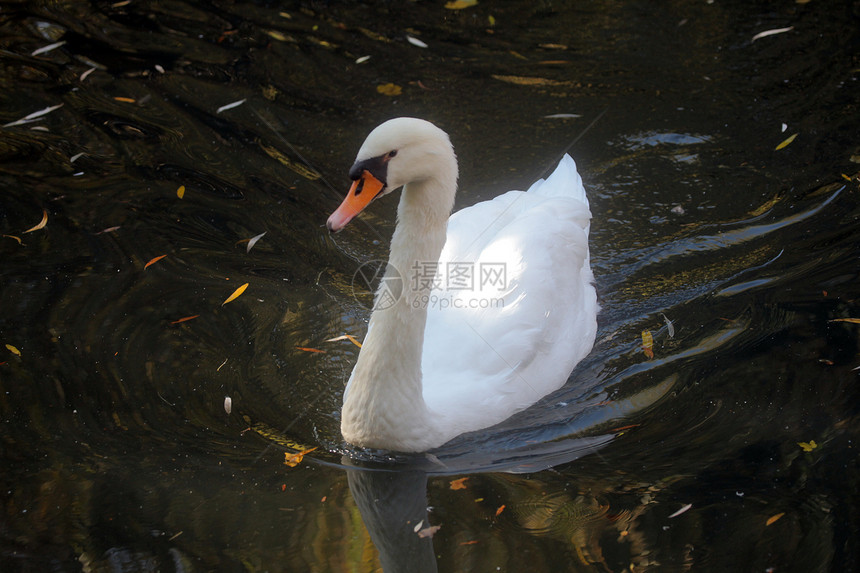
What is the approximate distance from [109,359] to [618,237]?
154 inches

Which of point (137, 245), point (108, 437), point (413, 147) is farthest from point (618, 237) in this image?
point (108, 437)

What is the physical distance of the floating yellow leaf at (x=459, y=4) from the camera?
31.6 ft

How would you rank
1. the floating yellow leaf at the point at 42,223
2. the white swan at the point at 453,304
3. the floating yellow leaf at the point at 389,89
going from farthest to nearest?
the floating yellow leaf at the point at 389,89
the floating yellow leaf at the point at 42,223
the white swan at the point at 453,304

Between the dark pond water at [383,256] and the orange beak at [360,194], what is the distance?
4.62 feet

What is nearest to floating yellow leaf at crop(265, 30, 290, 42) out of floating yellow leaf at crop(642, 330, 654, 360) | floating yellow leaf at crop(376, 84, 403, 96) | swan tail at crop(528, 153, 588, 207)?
floating yellow leaf at crop(376, 84, 403, 96)

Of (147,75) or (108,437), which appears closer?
(108,437)

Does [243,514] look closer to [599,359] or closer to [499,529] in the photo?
[499,529]

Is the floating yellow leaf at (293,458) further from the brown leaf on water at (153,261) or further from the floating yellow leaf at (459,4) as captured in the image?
the floating yellow leaf at (459,4)

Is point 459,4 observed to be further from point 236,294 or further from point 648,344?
point 648,344

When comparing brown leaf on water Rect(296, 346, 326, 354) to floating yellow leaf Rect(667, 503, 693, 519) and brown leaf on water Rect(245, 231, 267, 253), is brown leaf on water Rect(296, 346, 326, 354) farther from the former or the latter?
floating yellow leaf Rect(667, 503, 693, 519)

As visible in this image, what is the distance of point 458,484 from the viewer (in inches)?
180

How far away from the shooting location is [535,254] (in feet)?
18.3

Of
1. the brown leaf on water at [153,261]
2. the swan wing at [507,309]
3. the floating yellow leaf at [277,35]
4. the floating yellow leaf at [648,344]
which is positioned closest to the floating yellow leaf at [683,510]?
the swan wing at [507,309]

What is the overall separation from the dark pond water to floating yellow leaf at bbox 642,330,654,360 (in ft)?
0.20
